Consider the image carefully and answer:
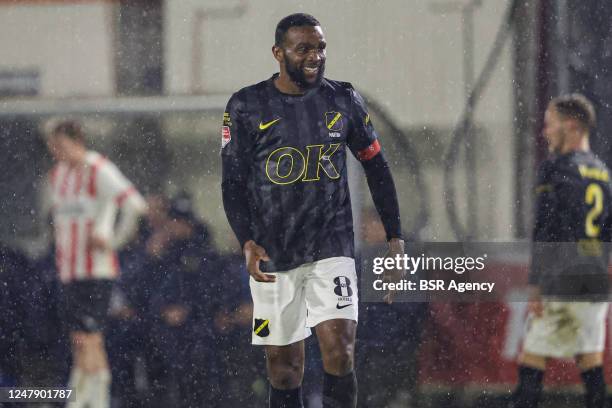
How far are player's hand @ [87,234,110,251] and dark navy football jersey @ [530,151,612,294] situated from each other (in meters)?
1.56

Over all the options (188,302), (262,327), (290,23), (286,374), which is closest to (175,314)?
(188,302)

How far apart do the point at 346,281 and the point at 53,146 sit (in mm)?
1188

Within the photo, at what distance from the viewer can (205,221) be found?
3.33 metres

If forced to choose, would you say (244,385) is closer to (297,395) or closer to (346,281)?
(297,395)

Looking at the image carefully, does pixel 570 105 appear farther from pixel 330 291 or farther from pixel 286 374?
pixel 286 374

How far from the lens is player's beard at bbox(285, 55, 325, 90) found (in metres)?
3.18

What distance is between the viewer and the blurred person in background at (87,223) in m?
3.37

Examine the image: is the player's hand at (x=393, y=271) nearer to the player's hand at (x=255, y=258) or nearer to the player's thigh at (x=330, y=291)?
the player's thigh at (x=330, y=291)

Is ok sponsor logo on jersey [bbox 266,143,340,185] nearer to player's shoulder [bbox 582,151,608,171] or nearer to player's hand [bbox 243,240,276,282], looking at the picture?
player's hand [bbox 243,240,276,282]

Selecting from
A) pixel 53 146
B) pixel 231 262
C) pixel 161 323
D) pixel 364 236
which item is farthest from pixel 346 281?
pixel 53 146

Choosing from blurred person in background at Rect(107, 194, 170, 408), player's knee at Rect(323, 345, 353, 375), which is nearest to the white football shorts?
player's knee at Rect(323, 345, 353, 375)

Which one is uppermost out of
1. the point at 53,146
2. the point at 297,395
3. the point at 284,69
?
the point at 284,69

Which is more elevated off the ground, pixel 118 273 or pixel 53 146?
pixel 53 146

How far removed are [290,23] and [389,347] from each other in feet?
3.99
